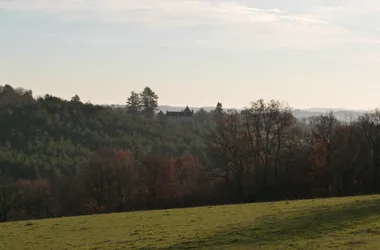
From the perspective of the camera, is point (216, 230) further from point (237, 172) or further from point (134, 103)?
point (134, 103)

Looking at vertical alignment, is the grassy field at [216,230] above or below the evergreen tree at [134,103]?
below

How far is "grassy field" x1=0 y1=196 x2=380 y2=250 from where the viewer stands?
18688 millimetres

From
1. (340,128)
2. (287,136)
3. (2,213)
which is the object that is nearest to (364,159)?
(340,128)

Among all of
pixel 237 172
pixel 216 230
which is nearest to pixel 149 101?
pixel 237 172

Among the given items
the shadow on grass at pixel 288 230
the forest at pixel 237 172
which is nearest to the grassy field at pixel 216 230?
the shadow on grass at pixel 288 230

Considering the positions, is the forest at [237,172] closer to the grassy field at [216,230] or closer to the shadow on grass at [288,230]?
the grassy field at [216,230]

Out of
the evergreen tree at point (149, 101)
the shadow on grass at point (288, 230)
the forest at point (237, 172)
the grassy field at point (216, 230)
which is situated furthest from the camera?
the evergreen tree at point (149, 101)

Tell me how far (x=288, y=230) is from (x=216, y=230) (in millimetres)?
3729

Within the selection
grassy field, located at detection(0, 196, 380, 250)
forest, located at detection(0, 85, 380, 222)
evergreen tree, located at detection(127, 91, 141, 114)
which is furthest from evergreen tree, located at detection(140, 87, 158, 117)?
grassy field, located at detection(0, 196, 380, 250)

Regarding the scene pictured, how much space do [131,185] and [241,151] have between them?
47.6 ft

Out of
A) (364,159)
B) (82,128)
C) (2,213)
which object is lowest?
(2,213)

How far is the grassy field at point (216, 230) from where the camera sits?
61.3 ft

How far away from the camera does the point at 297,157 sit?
56.1m

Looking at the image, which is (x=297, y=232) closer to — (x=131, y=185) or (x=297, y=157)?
(x=297, y=157)
